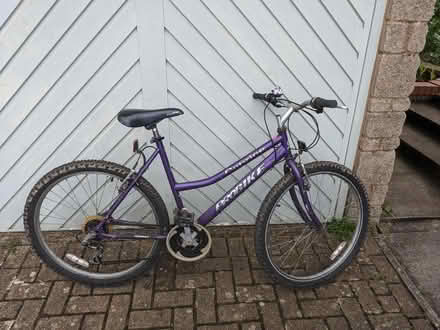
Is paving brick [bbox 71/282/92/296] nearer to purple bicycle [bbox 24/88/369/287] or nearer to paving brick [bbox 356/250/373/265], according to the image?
purple bicycle [bbox 24/88/369/287]

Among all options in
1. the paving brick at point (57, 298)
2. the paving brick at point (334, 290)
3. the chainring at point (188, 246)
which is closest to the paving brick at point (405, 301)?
the paving brick at point (334, 290)

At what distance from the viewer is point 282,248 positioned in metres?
3.01

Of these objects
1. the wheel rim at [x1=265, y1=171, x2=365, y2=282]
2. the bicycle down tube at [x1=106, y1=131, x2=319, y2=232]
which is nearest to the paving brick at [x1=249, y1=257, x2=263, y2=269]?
the wheel rim at [x1=265, y1=171, x2=365, y2=282]

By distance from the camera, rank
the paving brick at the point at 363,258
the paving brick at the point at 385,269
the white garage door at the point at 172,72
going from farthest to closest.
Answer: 1. the paving brick at the point at 363,258
2. the paving brick at the point at 385,269
3. the white garage door at the point at 172,72

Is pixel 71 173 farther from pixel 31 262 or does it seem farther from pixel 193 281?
pixel 193 281

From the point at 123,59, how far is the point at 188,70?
48cm

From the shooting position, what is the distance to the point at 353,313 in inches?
94.7

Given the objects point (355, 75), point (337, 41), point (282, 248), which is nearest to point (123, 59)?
point (337, 41)

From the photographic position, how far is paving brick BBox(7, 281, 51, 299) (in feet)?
8.06

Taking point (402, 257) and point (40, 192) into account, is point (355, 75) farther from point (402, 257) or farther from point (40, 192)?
point (40, 192)


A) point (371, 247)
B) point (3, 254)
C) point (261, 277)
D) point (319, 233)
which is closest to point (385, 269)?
point (371, 247)

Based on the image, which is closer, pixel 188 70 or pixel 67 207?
pixel 188 70

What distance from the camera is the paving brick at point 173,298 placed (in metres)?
2.44

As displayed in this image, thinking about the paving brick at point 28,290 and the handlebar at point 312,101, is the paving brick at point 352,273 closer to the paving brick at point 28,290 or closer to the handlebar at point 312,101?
the handlebar at point 312,101
